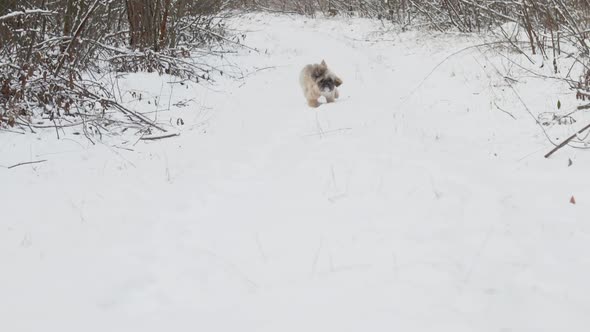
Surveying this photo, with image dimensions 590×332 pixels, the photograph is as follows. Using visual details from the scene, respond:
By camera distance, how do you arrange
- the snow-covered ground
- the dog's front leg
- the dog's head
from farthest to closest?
the dog's front leg → the dog's head → the snow-covered ground

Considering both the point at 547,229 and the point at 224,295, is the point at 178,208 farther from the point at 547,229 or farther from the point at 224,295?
the point at 547,229

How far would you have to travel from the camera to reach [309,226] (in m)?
3.60

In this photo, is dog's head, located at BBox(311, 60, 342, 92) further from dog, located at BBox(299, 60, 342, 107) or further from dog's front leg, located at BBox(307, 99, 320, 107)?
dog's front leg, located at BBox(307, 99, 320, 107)

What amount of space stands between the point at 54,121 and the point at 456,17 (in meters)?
11.4

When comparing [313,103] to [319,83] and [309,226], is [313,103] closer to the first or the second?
[319,83]

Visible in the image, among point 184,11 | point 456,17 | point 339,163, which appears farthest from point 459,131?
point 456,17

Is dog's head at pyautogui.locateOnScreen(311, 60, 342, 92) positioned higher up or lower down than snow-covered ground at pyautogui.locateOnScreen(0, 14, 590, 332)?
higher up

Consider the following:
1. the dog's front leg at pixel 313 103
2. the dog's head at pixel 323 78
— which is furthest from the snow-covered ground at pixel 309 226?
the dog's front leg at pixel 313 103

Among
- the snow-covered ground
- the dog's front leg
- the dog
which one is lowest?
Answer: the snow-covered ground

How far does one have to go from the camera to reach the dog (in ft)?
26.5

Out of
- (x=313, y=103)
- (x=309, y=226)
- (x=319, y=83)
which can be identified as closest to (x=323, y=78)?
(x=319, y=83)

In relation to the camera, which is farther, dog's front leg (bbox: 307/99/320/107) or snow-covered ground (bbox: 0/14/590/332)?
dog's front leg (bbox: 307/99/320/107)

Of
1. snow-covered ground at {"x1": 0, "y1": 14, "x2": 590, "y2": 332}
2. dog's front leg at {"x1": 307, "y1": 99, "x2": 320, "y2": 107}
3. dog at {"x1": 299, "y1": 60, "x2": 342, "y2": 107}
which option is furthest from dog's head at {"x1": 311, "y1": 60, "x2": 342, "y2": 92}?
snow-covered ground at {"x1": 0, "y1": 14, "x2": 590, "y2": 332}

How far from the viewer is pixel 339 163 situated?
199 inches
